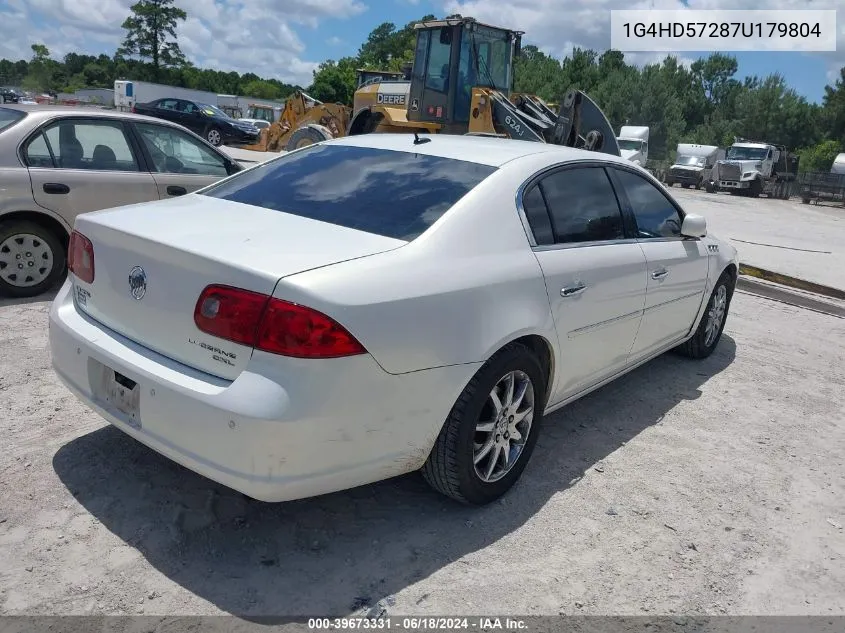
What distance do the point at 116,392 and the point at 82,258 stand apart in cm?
72

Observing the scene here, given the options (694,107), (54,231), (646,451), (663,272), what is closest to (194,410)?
(646,451)

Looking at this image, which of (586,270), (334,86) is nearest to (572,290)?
(586,270)

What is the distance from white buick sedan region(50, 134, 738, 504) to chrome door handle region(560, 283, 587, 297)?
0.4 inches

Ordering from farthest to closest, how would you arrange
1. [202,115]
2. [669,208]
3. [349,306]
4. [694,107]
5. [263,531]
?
1. [694,107]
2. [202,115]
3. [669,208]
4. [263,531]
5. [349,306]

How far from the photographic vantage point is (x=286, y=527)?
9.75 feet

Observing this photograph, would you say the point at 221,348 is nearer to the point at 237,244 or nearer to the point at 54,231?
the point at 237,244

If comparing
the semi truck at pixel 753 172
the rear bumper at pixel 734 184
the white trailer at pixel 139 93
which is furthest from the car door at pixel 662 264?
the white trailer at pixel 139 93

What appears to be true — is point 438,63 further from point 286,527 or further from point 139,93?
point 139,93

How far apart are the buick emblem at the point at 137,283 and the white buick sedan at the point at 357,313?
0.04 feet

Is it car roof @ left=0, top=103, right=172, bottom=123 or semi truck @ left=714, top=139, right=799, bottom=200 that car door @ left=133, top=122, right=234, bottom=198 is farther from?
semi truck @ left=714, top=139, right=799, bottom=200

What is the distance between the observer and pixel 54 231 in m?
5.84

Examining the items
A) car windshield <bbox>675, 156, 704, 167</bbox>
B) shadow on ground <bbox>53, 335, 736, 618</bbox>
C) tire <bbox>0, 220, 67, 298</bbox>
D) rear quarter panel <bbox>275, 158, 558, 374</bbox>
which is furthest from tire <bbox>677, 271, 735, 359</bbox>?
car windshield <bbox>675, 156, 704, 167</bbox>

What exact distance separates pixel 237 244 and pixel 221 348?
0.43 m

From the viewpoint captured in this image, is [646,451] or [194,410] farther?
[646,451]
